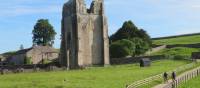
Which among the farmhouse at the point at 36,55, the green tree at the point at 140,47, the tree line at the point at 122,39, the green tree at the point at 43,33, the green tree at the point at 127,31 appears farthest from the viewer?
the green tree at the point at 43,33

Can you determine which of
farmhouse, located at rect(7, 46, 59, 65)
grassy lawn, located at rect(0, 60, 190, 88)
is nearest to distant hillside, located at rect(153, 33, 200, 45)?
farmhouse, located at rect(7, 46, 59, 65)

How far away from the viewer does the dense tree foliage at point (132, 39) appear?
4520 inches

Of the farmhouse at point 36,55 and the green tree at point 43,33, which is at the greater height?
the green tree at point 43,33

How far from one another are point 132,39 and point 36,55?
96.9 feet

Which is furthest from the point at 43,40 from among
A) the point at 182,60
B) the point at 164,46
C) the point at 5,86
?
the point at 5,86

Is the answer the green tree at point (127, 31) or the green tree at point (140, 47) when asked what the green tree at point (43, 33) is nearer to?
the green tree at point (127, 31)

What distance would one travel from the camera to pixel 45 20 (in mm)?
145375

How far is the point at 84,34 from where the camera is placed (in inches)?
4220

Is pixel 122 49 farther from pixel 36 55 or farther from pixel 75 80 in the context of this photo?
pixel 75 80

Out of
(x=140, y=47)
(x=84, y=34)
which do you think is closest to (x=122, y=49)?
(x=140, y=47)

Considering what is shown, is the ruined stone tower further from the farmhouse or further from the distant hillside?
the distant hillside

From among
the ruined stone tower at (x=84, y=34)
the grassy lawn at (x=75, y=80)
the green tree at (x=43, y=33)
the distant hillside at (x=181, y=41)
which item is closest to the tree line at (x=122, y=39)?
the green tree at (x=43, y=33)

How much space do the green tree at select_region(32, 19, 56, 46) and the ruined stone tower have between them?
113 ft

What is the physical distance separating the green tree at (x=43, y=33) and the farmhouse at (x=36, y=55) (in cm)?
715
